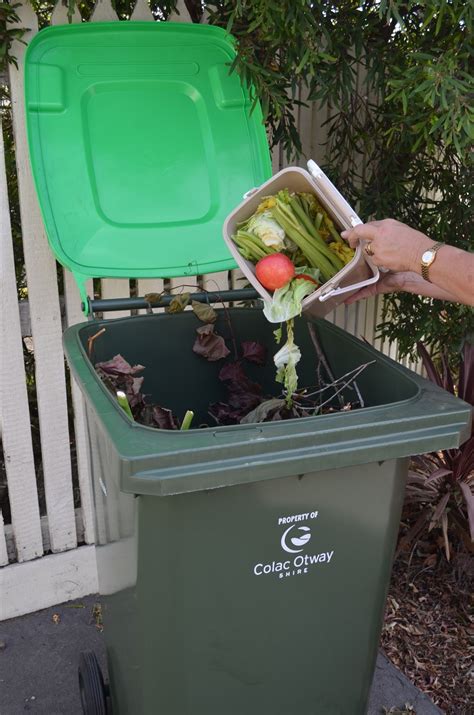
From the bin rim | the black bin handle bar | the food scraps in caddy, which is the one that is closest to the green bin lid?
→ the black bin handle bar

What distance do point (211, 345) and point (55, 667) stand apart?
137 centimetres

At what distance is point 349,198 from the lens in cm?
278

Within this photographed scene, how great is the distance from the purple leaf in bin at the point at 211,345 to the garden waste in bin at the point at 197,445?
6 centimetres

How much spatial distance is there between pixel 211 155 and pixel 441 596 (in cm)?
197

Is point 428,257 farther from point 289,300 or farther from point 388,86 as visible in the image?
point 388,86

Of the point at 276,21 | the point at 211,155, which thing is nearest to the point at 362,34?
the point at 276,21

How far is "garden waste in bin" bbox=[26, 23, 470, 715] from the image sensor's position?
1310mm

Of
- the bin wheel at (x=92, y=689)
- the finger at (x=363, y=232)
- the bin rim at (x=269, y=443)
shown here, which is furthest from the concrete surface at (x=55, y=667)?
the finger at (x=363, y=232)

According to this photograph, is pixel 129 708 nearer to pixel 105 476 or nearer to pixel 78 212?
pixel 105 476

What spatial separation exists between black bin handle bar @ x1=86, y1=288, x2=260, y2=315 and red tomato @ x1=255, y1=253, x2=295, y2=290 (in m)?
0.41

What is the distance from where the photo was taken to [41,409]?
2602mm

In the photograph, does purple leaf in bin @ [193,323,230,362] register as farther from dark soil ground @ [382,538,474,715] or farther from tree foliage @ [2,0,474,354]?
dark soil ground @ [382,538,474,715]

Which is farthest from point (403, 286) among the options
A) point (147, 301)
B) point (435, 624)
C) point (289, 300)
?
point (435, 624)

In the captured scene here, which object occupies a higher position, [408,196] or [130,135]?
[130,135]
